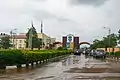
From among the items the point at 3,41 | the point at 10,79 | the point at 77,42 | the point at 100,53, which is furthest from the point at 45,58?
the point at 77,42

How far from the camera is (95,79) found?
18.7 m

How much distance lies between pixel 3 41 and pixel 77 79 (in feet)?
370

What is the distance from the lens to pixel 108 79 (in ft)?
61.7

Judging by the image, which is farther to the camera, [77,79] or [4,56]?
[4,56]

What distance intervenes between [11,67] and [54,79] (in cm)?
1379

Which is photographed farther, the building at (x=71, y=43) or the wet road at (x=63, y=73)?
the building at (x=71, y=43)

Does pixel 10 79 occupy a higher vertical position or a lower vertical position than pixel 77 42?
lower

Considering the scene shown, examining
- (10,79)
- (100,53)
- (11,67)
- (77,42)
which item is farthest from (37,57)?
(77,42)

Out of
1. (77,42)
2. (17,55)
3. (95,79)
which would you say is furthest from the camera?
(77,42)

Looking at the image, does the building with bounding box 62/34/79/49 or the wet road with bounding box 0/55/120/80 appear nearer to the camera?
the wet road with bounding box 0/55/120/80

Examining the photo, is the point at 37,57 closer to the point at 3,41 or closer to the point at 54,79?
the point at 54,79

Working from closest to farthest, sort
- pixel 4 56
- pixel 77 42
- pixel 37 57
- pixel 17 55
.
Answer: pixel 4 56, pixel 17 55, pixel 37 57, pixel 77 42

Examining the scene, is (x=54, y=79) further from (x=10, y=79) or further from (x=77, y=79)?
(x=10, y=79)

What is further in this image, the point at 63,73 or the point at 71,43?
the point at 71,43
